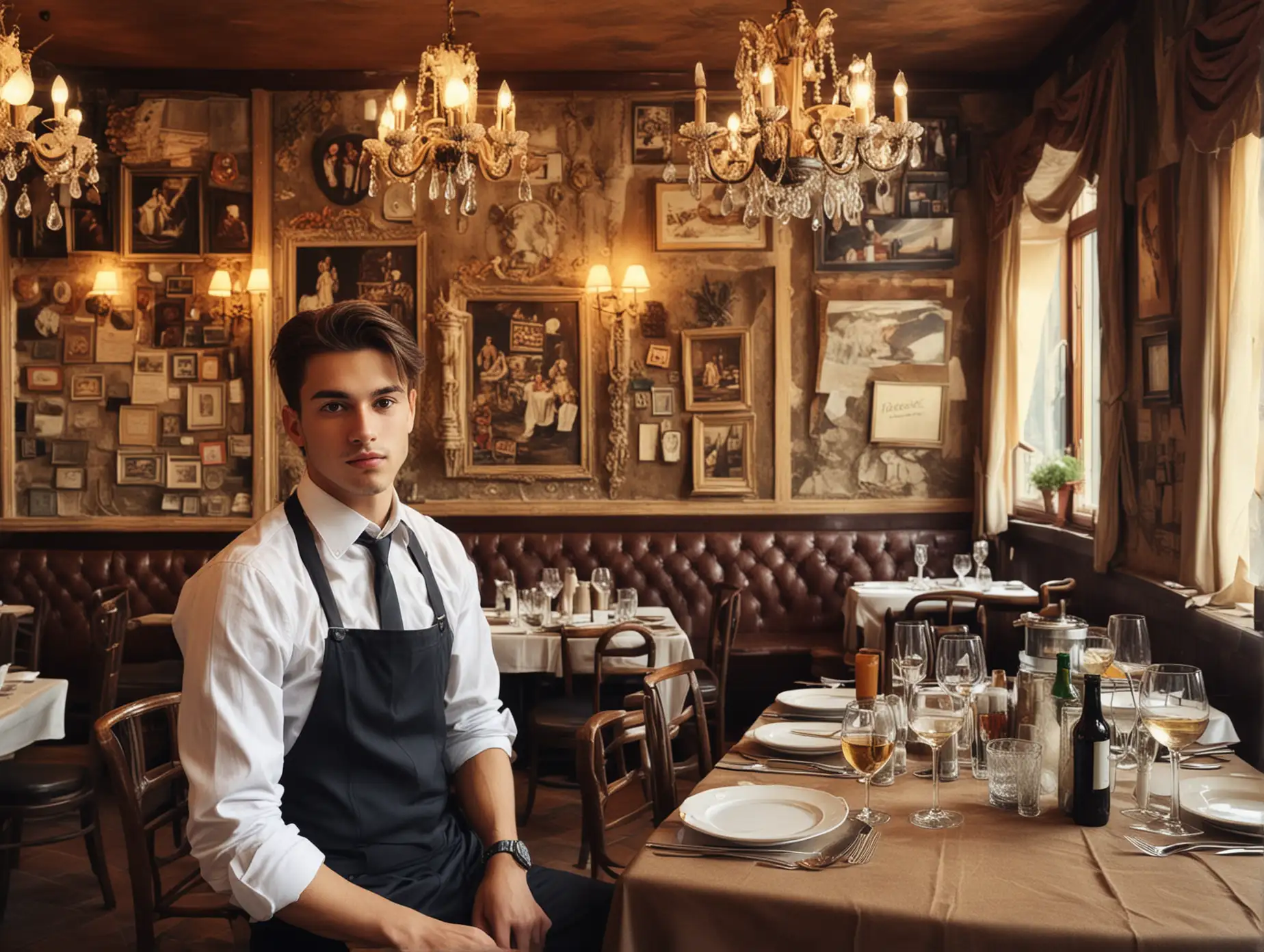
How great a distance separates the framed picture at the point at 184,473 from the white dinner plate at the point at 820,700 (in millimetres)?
5297

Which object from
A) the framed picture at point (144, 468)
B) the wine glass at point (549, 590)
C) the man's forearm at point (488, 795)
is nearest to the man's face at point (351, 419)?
the man's forearm at point (488, 795)

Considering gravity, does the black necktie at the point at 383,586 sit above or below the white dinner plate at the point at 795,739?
above

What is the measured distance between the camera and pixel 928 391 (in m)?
7.08

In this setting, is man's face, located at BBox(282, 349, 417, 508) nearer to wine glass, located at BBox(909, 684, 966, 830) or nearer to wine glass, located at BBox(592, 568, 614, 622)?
wine glass, located at BBox(909, 684, 966, 830)

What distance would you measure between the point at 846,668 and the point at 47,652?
481 centimetres

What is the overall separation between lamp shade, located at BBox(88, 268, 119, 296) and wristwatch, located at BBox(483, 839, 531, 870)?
20.2 feet

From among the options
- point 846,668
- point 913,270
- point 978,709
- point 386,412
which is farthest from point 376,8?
point 978,709

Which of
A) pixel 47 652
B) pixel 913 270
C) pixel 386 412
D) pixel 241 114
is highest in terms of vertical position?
pixel 241 114

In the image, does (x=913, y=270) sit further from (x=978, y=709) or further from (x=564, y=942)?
(x=564, y=942)

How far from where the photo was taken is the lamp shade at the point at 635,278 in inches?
273

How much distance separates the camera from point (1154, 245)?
4922 mm

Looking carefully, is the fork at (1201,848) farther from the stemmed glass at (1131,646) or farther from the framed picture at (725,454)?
the framed picture at (725,454)

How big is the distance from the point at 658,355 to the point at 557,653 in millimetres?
2587

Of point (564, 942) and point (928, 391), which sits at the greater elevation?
point (928, 391)
